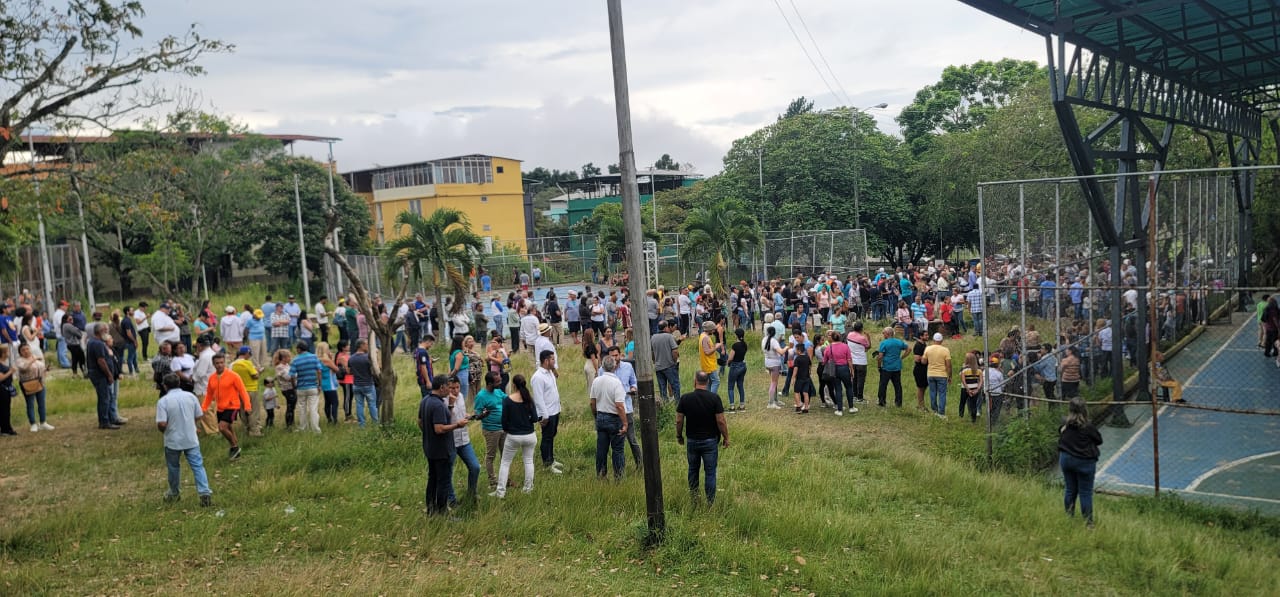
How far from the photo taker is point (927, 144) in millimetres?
48406

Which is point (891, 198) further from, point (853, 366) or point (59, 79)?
point (59, 79)

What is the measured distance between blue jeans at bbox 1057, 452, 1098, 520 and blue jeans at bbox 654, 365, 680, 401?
6013 millimetres

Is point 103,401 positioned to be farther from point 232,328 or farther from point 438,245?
point 438,245

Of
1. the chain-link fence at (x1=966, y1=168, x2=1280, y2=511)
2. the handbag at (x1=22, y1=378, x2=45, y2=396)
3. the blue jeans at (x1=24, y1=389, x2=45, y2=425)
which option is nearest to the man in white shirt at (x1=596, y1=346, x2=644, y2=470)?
the chain-link fence at (x1=966, y1=168, x2=1280, y2=511)

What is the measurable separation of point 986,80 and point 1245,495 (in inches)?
1759

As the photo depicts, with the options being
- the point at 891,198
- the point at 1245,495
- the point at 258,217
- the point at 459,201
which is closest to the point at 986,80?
the point at 891,198

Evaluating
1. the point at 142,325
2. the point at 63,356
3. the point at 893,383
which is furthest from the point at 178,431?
the point at 63,356

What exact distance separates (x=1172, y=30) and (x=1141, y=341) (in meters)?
5.70

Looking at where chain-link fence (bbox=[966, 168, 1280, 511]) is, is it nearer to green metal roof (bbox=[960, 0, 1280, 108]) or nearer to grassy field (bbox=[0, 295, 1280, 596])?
grassy field (bbox=[0, 295, 1280, 596])

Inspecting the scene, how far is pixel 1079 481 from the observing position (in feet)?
29.0

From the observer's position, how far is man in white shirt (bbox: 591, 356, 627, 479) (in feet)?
30.9

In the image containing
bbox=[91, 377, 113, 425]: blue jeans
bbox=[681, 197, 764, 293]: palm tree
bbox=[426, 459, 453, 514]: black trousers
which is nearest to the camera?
bbox=[426, 459, 453, 514]: black trousers

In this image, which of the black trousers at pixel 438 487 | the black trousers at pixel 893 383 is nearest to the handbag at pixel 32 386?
the black trousers at pixel 438 487

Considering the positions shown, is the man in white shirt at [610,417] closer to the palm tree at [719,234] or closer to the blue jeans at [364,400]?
the blue jeans at [364,400]
